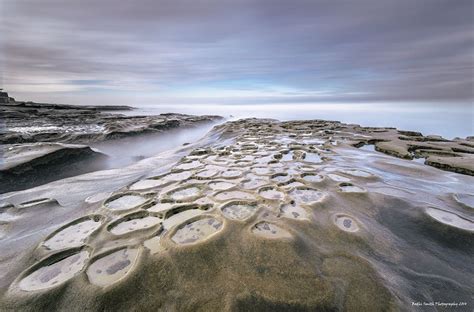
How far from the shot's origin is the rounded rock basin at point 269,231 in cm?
311

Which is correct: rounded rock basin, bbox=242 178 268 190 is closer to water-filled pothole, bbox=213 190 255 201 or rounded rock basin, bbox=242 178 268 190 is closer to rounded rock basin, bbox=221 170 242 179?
water-filled pothole, bbox=213 190 255 201

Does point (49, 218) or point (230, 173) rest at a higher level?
point (230, 173)

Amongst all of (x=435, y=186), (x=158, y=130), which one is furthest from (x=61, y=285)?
(x=158, y=130)

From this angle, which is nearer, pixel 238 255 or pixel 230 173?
pixel 238 255

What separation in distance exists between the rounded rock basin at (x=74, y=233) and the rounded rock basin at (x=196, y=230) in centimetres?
128

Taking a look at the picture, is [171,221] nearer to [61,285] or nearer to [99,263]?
[99,263]

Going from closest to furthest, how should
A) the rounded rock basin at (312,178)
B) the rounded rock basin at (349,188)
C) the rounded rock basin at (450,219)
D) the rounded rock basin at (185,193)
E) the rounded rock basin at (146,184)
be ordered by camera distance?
the rounded rock basin at (450,219) → the rounded rock basin at (185,193) → the rounded rock basin at (349,188) → the rounded rock basin at (146,184) → the rounded rock basin at (312,178)

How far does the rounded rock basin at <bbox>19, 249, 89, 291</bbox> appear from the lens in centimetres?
247

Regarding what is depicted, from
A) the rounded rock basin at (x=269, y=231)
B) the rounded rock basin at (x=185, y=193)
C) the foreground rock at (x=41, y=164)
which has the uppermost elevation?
the rounded rock basin at (x=269, y=231)

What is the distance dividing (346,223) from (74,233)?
403cm

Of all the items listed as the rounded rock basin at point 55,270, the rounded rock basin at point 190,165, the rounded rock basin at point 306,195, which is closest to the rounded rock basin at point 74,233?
the rounded rock basin at point 55,270

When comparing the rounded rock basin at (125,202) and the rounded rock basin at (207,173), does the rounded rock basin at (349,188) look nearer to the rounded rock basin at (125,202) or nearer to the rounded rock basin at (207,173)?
the rounded rock basin at (207,173)

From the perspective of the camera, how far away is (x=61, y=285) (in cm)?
239

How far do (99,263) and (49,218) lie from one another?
221cm
